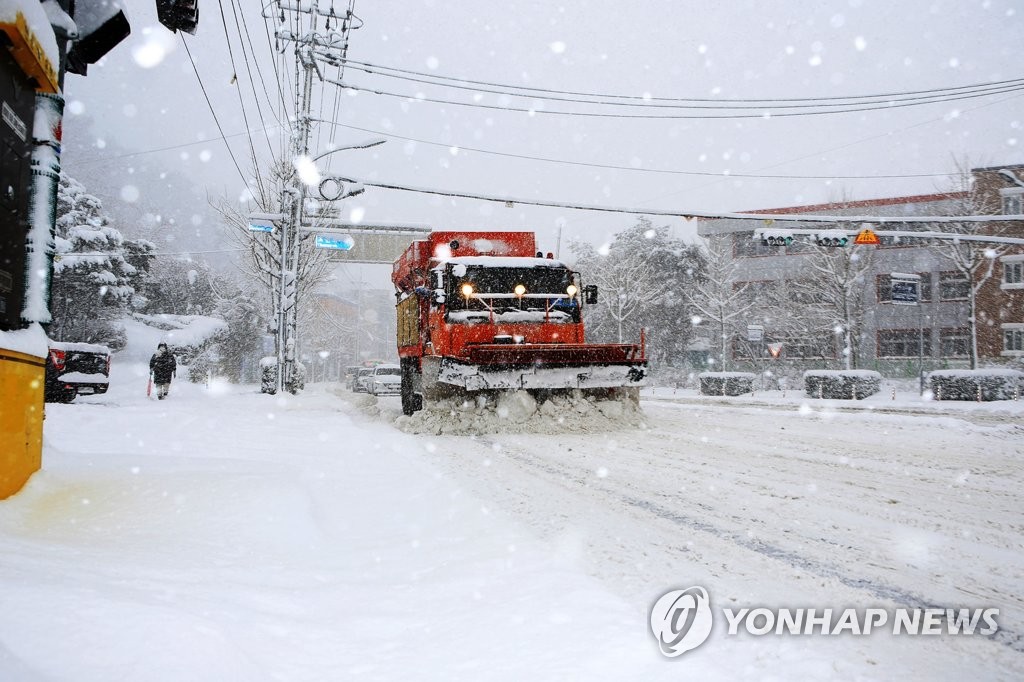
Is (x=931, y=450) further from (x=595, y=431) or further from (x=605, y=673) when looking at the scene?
(x=605, y=673)

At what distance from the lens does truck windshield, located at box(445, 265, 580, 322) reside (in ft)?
36.8

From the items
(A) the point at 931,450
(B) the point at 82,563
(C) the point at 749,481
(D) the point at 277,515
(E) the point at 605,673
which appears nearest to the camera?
(E) the point at 605,673

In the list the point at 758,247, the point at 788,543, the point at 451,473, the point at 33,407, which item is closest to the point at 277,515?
the point at 33,407

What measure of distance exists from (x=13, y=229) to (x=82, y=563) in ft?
9.36

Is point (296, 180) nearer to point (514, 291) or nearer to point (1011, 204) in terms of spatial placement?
point (514, 291)

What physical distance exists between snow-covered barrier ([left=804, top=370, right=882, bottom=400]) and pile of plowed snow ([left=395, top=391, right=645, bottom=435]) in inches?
678

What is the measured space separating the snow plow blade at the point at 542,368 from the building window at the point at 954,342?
3495 cm

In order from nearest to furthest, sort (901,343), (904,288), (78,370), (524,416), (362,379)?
1. (524,416)
2. (78,370)
3. (904,288)
4. (362,379)
5. (901,343)

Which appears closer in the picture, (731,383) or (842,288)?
(731,383)

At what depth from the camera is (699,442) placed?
→ 9.02 meters

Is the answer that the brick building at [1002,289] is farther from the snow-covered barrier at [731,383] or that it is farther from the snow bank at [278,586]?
the snow bank at [278,586]

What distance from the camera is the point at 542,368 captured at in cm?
1005

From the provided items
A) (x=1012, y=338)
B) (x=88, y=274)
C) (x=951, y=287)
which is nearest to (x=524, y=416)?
(x=88, y=274)

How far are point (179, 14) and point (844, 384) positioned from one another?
24.7 m
